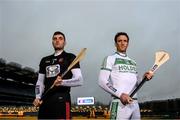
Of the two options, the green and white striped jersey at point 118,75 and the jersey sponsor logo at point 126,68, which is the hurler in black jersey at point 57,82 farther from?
the jersey sponsor logo at point 126,68

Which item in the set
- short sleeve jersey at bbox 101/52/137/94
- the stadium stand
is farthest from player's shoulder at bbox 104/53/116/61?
the stadium stand

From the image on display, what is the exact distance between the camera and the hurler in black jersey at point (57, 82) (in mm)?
→ 4863

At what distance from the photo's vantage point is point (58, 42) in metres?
5.13

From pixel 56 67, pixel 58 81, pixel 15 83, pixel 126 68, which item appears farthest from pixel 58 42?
pixel 15 83

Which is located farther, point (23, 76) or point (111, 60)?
point (23, 76)

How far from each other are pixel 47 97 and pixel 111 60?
102 cm

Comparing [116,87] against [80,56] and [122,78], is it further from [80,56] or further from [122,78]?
Answer: [80,56]

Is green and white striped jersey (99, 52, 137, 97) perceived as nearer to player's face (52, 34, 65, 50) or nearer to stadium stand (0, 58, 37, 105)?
player's face (52, 34, 65, 50)

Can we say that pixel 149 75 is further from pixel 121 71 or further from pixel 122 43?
pixel 122 43

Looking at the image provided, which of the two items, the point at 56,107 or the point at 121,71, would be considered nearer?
the point at 56,107

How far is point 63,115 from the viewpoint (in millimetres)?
4836

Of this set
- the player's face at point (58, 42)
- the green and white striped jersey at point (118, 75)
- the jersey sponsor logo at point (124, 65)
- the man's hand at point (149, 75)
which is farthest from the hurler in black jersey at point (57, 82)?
the man's hand at point (149, 75)

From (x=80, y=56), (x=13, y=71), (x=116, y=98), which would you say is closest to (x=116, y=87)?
(x=116, y=98)

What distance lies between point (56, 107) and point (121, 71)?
39.8 inches
